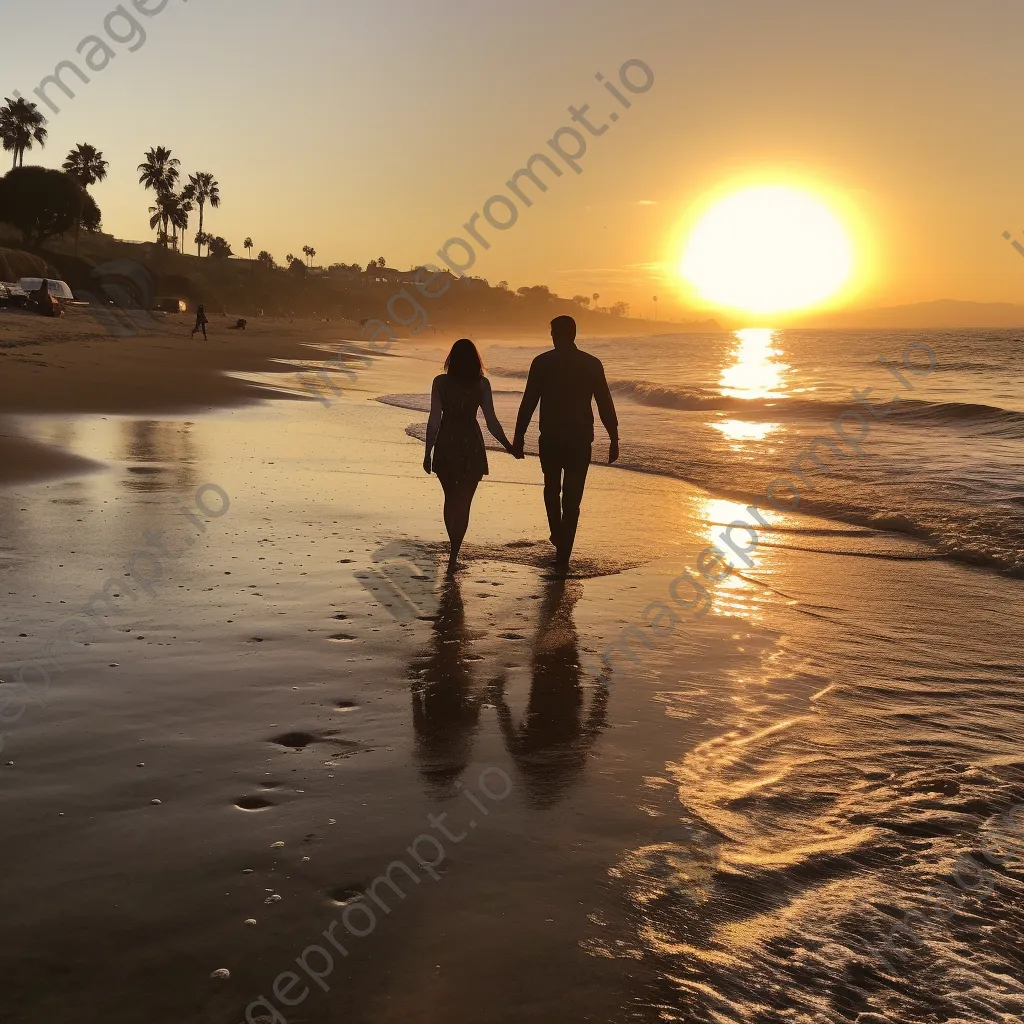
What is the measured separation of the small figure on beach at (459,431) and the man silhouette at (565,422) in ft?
1.43

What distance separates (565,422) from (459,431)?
3.09 feet

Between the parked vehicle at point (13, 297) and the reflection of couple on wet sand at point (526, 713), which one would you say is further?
the parked vehicle at point (13, 297)

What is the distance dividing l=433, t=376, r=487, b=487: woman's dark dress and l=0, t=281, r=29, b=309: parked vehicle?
134ft

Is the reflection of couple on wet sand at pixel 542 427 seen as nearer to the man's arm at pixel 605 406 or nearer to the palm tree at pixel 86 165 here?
the man's arm at pixel 605 406

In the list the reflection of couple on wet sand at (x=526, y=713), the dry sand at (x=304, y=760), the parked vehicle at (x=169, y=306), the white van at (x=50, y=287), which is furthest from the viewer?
the parked vehicle at (x=169, y=306)

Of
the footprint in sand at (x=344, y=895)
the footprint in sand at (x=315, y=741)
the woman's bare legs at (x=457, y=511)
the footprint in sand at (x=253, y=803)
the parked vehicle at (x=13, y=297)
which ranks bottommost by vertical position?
the footprint in sand at (x=315, y=741)

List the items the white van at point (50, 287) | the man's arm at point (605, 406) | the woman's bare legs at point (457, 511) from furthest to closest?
the white van at point (50, 287), the man's arm at point (605, 406), the woman's bare legs at point (457, 511)

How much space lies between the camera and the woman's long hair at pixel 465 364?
312 inches

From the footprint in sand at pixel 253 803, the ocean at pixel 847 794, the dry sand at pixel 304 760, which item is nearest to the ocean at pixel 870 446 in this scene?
the ocean at pixel 847 794

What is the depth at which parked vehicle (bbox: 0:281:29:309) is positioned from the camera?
137ft

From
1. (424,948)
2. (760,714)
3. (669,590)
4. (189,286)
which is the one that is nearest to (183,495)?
(669,590)

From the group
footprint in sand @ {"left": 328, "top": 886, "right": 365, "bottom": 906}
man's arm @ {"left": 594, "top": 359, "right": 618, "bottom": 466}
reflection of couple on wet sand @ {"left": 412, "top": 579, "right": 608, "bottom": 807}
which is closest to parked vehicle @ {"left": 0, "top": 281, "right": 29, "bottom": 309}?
man's arm @ {"left": 594, "top": 359, "right": 618, "bottom": 466}

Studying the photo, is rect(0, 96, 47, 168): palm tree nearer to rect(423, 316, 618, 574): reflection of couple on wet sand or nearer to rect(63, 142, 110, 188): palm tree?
rect(63, 142, 110, 188): palm tree

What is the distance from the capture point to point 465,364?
7.93 meters
